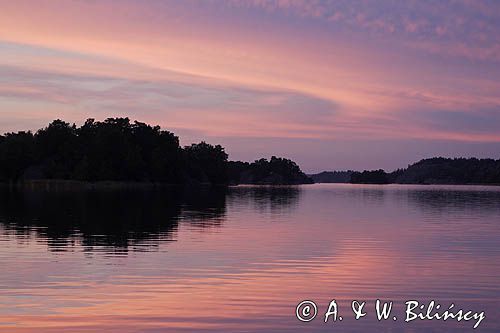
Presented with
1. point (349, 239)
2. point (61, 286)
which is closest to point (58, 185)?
point (349, 239)

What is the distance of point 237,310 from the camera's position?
60.2 feet

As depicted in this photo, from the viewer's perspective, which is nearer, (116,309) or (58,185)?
(116,309)

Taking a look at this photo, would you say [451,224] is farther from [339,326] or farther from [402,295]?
[339,326]

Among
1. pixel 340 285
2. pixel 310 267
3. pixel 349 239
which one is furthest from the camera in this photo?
pixel 349 239

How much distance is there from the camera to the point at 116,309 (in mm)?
18234

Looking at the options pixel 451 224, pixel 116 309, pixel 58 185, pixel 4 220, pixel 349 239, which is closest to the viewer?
pixel 116 309

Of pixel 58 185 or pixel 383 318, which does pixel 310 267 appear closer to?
pixel 383 318

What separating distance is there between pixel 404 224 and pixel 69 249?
98.5ft

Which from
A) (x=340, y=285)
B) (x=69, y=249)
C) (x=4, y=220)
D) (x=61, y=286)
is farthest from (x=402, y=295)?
(x=4, y=220)

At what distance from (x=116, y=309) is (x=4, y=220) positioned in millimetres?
34073

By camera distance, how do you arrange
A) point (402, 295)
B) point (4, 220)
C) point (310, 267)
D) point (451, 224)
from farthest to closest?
point (451, 224)
point (4, 220)
point (310, 267)
point (402, 295)

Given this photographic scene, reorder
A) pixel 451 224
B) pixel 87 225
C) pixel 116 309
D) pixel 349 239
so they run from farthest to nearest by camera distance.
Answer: pixel 451 224 → pixel 87 225 → pixel 349 239 → pixel 116 309

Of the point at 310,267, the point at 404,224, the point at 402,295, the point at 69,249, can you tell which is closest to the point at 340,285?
the point at 402,295

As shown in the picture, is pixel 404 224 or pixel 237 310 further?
pixel 404 224
